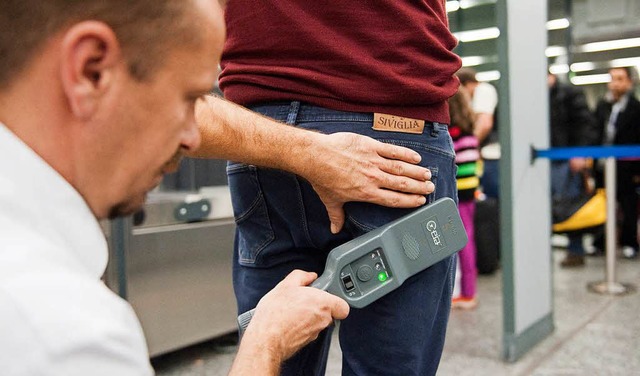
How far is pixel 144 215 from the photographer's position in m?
2.18

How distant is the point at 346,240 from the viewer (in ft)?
2.76

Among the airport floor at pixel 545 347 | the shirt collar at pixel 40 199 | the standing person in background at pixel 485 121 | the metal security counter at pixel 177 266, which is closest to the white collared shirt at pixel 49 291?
the shirt collar at pixel 40 199

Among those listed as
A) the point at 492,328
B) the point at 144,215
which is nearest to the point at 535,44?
the point at 492,328

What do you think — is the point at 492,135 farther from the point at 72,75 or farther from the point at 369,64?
the point at 72,75

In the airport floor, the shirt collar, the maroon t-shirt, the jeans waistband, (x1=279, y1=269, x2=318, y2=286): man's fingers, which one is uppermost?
the maroon t-shirt

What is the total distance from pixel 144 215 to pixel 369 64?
5.21ft

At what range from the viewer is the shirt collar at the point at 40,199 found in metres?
0.39

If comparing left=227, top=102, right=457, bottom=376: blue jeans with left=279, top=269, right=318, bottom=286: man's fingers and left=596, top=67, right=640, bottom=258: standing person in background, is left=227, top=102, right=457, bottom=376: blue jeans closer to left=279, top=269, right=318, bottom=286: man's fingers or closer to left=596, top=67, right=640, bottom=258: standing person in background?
left=279, top=269, right=318, bottom=286: man's fingers

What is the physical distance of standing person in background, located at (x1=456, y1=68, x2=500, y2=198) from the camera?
406 centimetres

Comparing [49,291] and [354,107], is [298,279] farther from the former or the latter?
[49,291]

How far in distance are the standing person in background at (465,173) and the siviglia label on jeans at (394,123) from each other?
256cm

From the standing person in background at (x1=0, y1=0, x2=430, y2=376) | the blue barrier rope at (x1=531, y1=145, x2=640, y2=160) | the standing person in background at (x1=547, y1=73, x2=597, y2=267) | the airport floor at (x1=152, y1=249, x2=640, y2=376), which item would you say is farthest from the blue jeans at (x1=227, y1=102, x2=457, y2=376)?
the standing person in background at (x1=547, y1=73, x2=597, y2=267)

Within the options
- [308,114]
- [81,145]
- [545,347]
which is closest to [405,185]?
[308,114]

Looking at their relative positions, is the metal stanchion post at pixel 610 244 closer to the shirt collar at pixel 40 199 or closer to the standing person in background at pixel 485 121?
the standing person in background at pixel 485 121
